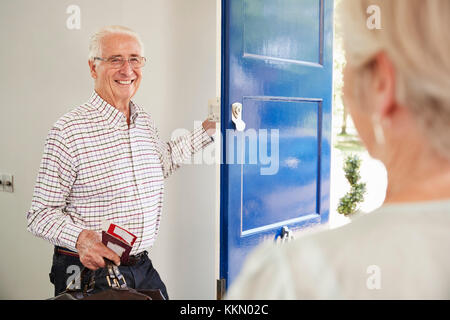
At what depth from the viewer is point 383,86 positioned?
0.59m

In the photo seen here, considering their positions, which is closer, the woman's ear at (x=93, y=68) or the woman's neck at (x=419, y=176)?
the woman's neck at (x=419, y=176)

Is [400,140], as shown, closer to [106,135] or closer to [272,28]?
[106,135]

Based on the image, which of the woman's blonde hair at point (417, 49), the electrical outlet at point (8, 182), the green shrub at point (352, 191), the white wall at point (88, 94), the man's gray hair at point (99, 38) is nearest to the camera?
the woman's blonde hair at point (417, 49)

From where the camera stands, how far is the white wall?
79.6 inches

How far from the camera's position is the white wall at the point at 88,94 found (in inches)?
79.6

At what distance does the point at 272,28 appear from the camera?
2.24m

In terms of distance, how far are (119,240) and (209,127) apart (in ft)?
2.46

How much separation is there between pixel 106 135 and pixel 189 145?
0.48 meters

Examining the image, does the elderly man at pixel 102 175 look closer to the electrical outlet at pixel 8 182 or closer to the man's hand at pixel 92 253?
the man's hand at pixel 92 253

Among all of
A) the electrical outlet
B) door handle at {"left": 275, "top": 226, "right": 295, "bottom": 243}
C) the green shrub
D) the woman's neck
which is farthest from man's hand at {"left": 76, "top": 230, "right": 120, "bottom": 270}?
the green shrub

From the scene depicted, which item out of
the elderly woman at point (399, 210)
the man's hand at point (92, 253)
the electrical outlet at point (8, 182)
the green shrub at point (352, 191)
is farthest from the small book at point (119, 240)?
the green shrub at point (352, 191)

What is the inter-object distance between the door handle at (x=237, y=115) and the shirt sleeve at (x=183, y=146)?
169 millimetres

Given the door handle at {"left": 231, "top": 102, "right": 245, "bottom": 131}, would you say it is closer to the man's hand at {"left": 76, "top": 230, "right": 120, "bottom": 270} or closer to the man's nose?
the man's nose
